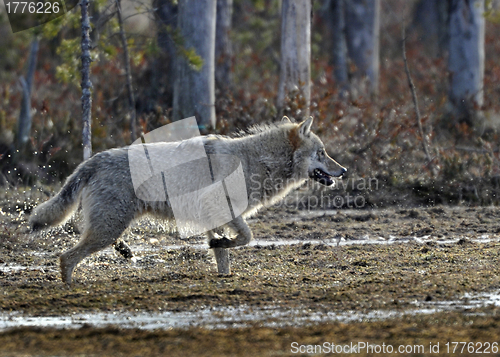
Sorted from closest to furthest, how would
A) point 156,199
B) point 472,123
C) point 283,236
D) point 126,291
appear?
point 126,291
point 156,199
point 283,236
point 472,123

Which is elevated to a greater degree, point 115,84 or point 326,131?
point 115,84

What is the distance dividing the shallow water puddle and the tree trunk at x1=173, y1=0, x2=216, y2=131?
29.6 ft

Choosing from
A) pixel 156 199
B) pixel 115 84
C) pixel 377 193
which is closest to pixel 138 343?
pixel 156 199

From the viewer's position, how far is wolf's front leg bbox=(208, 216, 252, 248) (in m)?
7.59

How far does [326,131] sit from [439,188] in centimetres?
Result: 259

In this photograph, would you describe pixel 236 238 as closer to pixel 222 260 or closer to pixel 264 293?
pixel 222 260

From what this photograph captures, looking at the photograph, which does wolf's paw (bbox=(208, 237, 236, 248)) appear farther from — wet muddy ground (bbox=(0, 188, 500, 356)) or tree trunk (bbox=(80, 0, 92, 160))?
tree trunk (bbox=(80, 0, 92, 160))

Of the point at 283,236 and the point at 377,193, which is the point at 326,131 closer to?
the point at 377,193

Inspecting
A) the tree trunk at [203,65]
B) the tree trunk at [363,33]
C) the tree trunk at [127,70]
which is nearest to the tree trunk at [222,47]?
the tree trunk at [203,65]

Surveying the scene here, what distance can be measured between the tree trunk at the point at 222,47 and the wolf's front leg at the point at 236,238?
10.8 meters

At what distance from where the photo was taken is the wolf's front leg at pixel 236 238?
7586mm

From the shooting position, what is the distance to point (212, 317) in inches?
221

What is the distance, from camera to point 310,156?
8609 millimetres

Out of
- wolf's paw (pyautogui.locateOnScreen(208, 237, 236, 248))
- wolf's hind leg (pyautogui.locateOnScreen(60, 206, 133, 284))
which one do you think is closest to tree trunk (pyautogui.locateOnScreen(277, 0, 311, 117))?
wolf's paw (pyautogui.locateOnScreen(208, 237, 236, 248))
